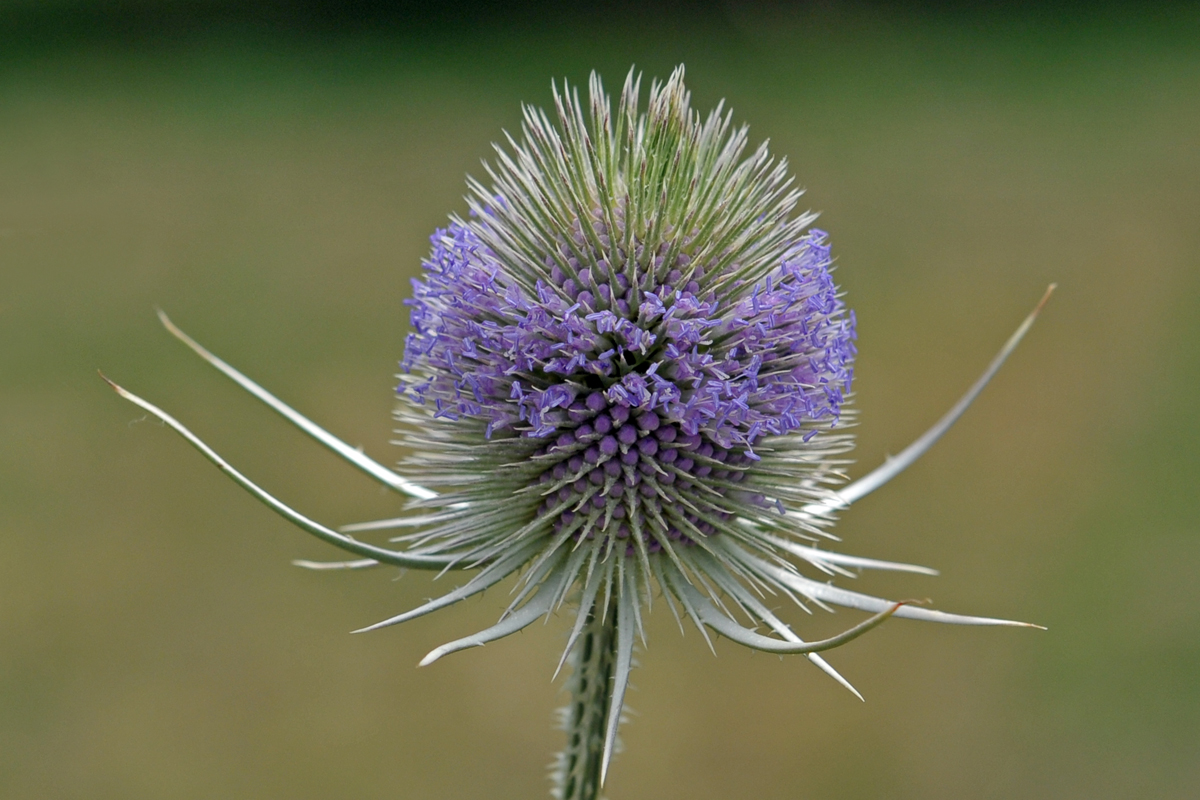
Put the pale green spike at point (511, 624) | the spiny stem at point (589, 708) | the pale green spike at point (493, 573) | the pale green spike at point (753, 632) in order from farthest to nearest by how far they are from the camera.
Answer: the spiny stem at point (589, 708) → the pale green spike at point (493, 573) → the pale green spike at point (511, 624) → the pale green spike at point (753, 632)

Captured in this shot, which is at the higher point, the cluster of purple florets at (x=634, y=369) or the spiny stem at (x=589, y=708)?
the cluster of purple florets at (x=634, y=369)

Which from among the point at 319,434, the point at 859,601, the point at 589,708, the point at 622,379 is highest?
the point at 622,379

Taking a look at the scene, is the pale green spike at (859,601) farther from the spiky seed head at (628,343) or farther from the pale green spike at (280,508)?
the pale green spike at (280,508)

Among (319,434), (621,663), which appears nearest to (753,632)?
(621,663)

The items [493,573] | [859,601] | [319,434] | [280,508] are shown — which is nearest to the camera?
[280,508]

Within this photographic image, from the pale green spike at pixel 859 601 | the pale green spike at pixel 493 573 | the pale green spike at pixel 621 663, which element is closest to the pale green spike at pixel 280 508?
the pale green spike at pixel 493 573

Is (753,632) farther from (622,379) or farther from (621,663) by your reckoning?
(622,379)

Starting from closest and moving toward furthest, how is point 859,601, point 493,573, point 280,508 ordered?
point 280,508 < point 859,601 < point 493,573

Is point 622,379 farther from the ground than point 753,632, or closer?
farther from the ground
